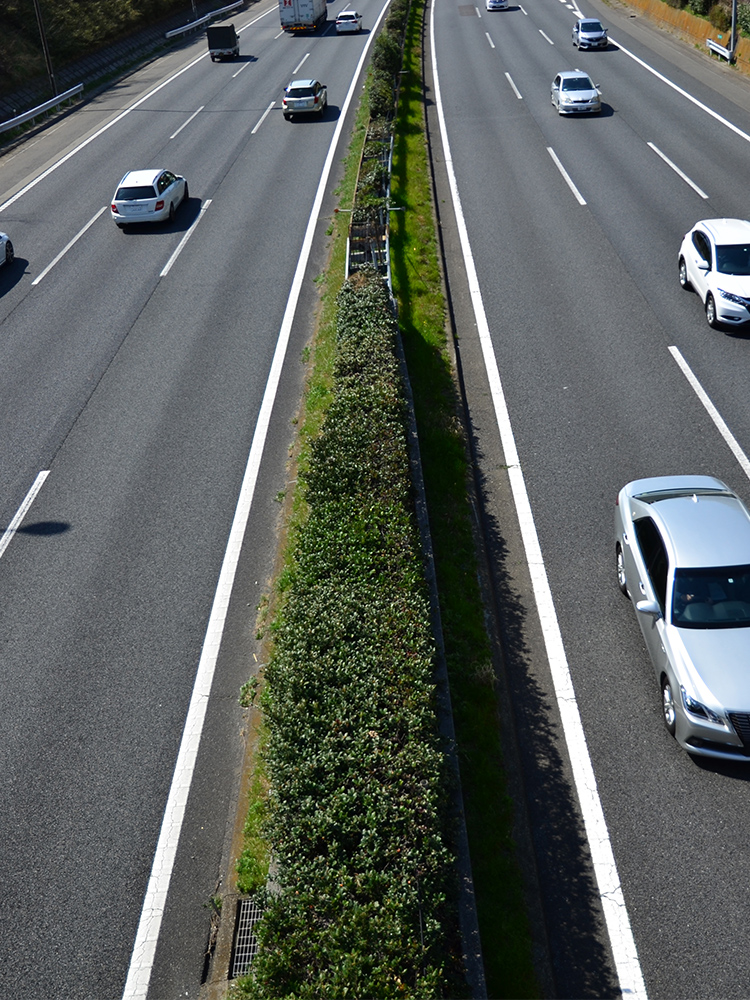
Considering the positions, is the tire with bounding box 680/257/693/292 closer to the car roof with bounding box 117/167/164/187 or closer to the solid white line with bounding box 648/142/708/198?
the solid white line with bounding box 648/142/708/198

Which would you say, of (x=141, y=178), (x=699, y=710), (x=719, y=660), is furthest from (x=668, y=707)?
(x=141, y=178)

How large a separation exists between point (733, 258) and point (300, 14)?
47021 mm

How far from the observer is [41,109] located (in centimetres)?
3947

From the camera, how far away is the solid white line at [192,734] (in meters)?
7.61

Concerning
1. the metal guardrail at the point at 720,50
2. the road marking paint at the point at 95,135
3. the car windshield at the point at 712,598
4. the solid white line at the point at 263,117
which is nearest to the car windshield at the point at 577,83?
the metal guardrail at the point at 720,50

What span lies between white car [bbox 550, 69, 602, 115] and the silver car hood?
28.7 m

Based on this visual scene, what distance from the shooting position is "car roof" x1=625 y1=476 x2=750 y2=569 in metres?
9.93

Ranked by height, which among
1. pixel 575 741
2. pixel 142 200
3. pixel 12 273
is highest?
pixel 142 200

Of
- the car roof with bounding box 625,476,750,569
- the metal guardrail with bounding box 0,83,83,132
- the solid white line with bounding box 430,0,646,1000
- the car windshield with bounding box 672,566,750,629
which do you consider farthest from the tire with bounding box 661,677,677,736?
the metal guardrail with bounding box 0,83,83,132

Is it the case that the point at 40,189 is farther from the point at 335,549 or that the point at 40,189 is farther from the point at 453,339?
the point at 335,549

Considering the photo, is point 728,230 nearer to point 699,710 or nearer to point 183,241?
point 699,710

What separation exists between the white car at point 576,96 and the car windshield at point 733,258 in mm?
17506

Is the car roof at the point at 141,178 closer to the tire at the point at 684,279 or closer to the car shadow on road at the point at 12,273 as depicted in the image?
the car shadow on road at the point at 12,273

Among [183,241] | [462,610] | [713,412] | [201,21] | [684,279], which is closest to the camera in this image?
[462,610]
